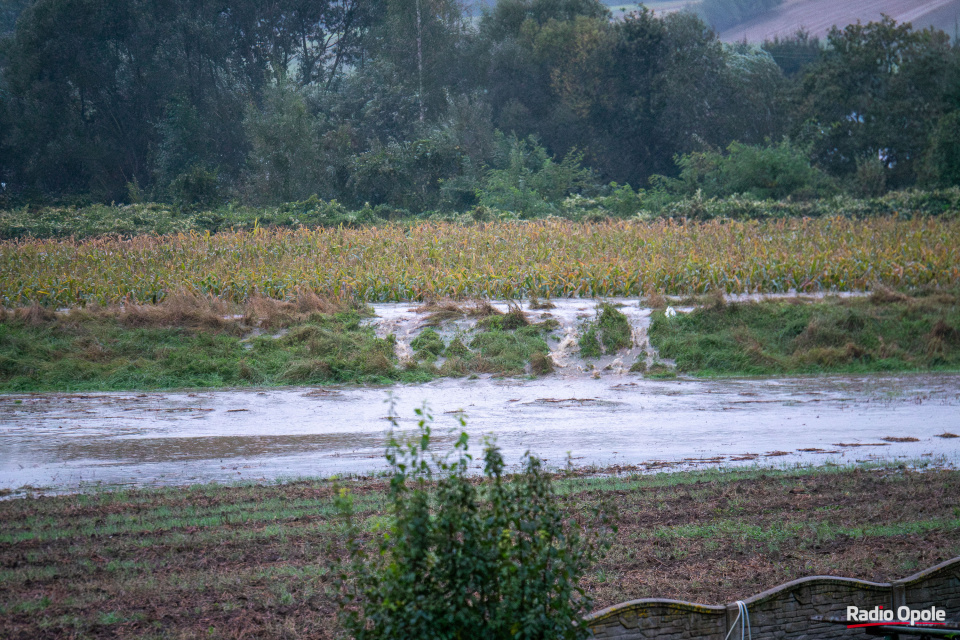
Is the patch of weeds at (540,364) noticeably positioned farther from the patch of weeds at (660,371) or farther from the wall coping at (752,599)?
the wall coping at (752,599)

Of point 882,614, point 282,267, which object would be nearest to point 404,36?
point 282,267

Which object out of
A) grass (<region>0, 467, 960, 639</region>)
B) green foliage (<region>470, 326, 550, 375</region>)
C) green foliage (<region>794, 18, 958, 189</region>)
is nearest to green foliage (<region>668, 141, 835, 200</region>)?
green foliage (<region>794, 18, 958, 189</region>)

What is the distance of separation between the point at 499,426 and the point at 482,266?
7907mm

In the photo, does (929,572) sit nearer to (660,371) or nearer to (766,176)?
(660,371)

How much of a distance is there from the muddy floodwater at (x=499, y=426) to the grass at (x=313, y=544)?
90 cm

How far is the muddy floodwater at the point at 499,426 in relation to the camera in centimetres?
838

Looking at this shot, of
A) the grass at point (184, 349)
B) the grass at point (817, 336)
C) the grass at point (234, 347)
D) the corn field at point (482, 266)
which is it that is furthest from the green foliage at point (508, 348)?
the corn field at point (482, 266)

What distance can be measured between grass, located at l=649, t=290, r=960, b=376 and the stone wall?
9.81 metres

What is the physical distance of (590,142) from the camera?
47.7 metres

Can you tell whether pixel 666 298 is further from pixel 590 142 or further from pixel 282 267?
pixel 590 142

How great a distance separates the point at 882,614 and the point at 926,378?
33.7 ft

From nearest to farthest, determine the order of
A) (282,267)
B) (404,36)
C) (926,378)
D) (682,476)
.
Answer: (682,476) → (926,378) → (282,267) → (404,36)

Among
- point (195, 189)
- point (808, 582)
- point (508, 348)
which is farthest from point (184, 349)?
point (195, 189)

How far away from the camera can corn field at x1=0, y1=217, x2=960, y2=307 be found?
54.8ft
